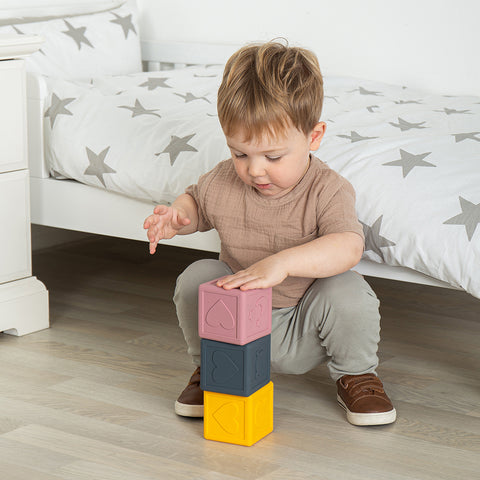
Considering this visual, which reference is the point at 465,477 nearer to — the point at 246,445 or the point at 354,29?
the point at 246,445

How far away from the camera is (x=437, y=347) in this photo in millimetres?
1581

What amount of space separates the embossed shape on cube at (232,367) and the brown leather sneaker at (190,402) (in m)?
0.10

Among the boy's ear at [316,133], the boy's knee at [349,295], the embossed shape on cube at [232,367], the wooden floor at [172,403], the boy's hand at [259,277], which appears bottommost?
the wooden floor at [172,403]

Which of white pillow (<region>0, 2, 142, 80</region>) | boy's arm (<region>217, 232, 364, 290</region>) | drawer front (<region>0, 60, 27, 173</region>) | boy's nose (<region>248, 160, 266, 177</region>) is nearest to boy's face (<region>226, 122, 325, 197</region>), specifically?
boy's nose (<region>248, 160, 266, 177</region>)

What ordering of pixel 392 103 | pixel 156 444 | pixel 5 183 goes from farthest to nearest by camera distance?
pixel 392 103
pixel 5 183
pixel 156 444

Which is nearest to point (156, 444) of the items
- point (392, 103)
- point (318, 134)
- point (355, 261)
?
point (355, 261)

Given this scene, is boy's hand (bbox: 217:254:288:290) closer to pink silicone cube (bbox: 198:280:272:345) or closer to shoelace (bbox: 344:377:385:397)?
pink silicone cube (bbox: 198:280:272:345)

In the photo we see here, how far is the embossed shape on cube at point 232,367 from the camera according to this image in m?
1.09

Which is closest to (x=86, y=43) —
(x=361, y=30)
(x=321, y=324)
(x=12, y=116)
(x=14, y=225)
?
(x=12, y=116)

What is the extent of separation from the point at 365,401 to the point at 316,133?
1.37 ft

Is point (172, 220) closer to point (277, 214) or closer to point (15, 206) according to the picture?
point (277, 214)

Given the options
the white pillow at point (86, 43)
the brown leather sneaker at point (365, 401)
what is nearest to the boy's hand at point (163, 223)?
the brown leather sneaker at point (365, 401)

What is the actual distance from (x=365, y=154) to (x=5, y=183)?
0.72m

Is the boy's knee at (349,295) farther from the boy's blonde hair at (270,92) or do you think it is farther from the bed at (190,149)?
the boy's blonde hair at (270,92)
